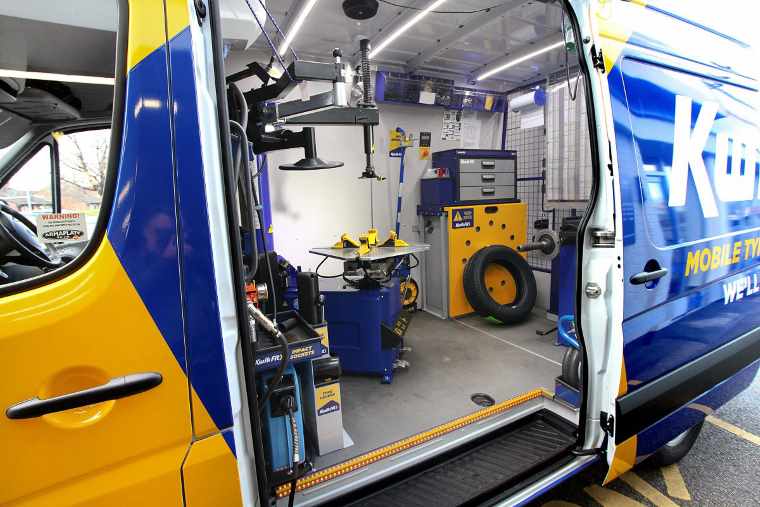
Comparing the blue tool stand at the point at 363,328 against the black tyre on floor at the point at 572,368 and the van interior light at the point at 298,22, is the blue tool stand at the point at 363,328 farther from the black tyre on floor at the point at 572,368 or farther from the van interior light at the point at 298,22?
the van interior light at the point at 298,22

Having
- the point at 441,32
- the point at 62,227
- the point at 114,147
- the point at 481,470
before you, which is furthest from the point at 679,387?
the point at 441,32

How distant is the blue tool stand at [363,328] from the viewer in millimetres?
2824

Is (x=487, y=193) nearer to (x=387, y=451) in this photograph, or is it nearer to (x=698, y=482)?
(x=698, y=482)

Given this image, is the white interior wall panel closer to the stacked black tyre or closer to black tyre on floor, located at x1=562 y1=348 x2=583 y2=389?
the stacked black tyre

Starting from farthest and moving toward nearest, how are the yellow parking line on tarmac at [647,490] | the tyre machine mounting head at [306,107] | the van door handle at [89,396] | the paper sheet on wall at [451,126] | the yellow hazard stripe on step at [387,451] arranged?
1. the paper sheet on wall at [451,126]
2. the yellow parking line on tarmac at [647,490]
3. the yellow hazard stripe on step at [387,451]
4. the tyre machine mounting head at [306,107]
5. the van door handle at [89,396]

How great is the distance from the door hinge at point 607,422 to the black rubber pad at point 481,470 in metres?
0.21

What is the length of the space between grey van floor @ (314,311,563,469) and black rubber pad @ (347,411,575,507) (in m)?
0.72

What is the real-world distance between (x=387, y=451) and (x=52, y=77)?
1669 mm

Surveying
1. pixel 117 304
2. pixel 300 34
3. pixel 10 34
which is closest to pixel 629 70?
pixel 117 304

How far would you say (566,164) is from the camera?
335 centimetres

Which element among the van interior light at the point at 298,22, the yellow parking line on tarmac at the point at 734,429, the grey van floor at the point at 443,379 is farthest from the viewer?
the van interior light at the point at 298,22

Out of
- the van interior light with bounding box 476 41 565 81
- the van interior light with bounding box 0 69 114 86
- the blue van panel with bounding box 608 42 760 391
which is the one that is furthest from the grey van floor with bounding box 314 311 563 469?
the van interior light with bounding box 476 41 565 81

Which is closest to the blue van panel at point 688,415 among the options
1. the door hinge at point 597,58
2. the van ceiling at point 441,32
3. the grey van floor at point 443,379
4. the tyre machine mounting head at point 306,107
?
the grey van floor at point 443,379

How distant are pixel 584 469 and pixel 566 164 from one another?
2652 millimetres
